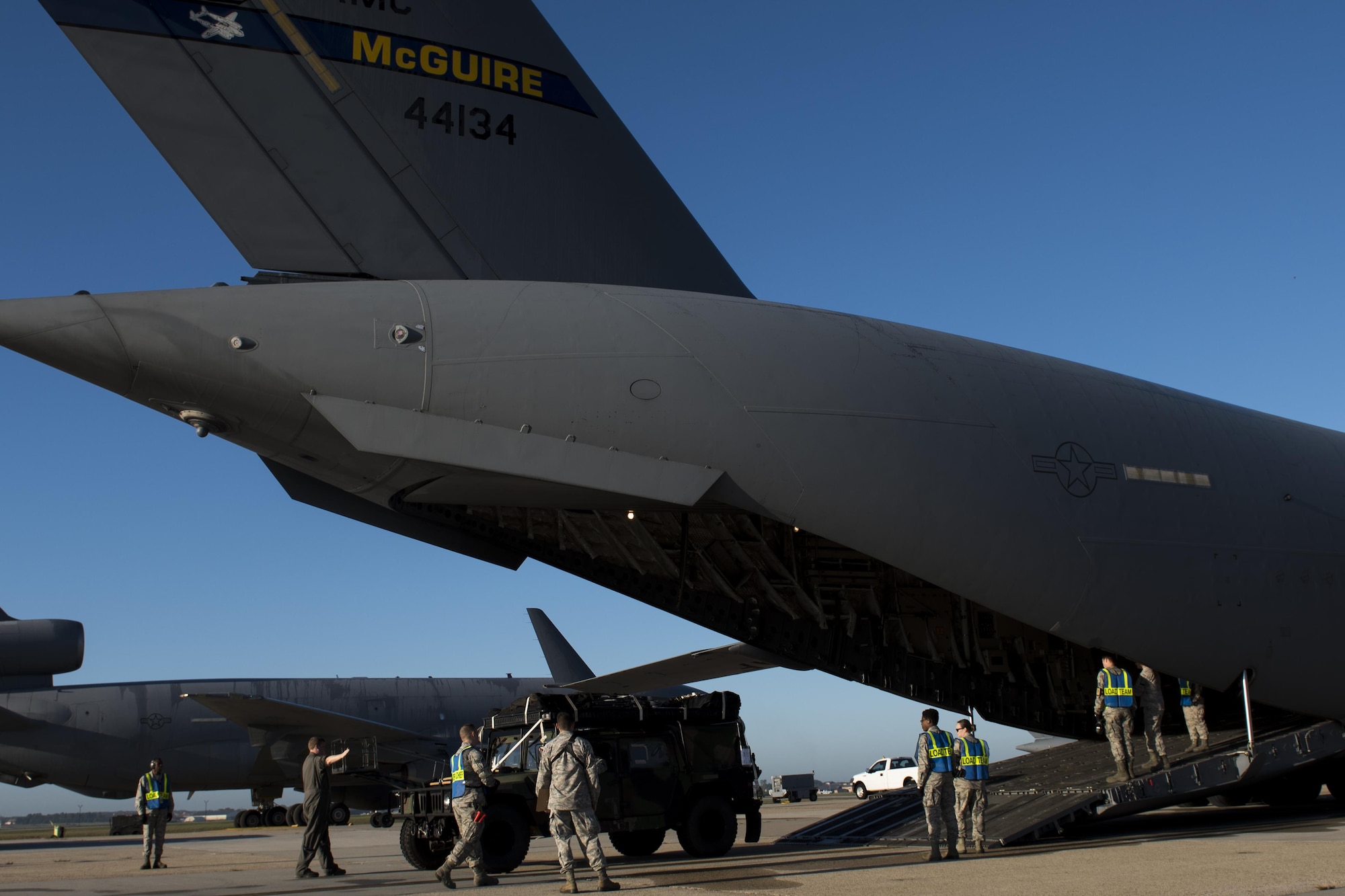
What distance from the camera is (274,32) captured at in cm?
972

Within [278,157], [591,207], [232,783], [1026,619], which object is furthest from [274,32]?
[232,783]

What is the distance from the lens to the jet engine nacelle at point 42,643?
21562 millimetres

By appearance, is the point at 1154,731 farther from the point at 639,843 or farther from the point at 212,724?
the point at 212,724

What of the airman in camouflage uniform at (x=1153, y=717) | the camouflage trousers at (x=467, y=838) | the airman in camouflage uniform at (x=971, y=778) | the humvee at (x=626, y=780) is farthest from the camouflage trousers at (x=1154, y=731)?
the camouflage trousers at (x=467, y=838)

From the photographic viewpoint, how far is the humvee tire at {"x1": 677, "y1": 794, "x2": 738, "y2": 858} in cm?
970

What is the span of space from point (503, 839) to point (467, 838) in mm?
1242

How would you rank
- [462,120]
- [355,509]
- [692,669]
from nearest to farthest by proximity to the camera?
[462,120]
[355,509]
[692,669]

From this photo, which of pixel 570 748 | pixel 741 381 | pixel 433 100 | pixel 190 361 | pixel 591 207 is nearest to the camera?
pixel 570 748

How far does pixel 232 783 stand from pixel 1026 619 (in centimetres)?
2075

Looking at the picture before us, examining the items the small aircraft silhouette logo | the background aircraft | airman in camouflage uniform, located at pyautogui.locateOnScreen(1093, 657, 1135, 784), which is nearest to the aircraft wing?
the background aircraft

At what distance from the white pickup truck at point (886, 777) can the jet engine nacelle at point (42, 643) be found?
19614 mm

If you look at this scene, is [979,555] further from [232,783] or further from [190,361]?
[232,783]

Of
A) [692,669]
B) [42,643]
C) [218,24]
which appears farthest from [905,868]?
[42,643]

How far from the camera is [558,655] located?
80.8ft
